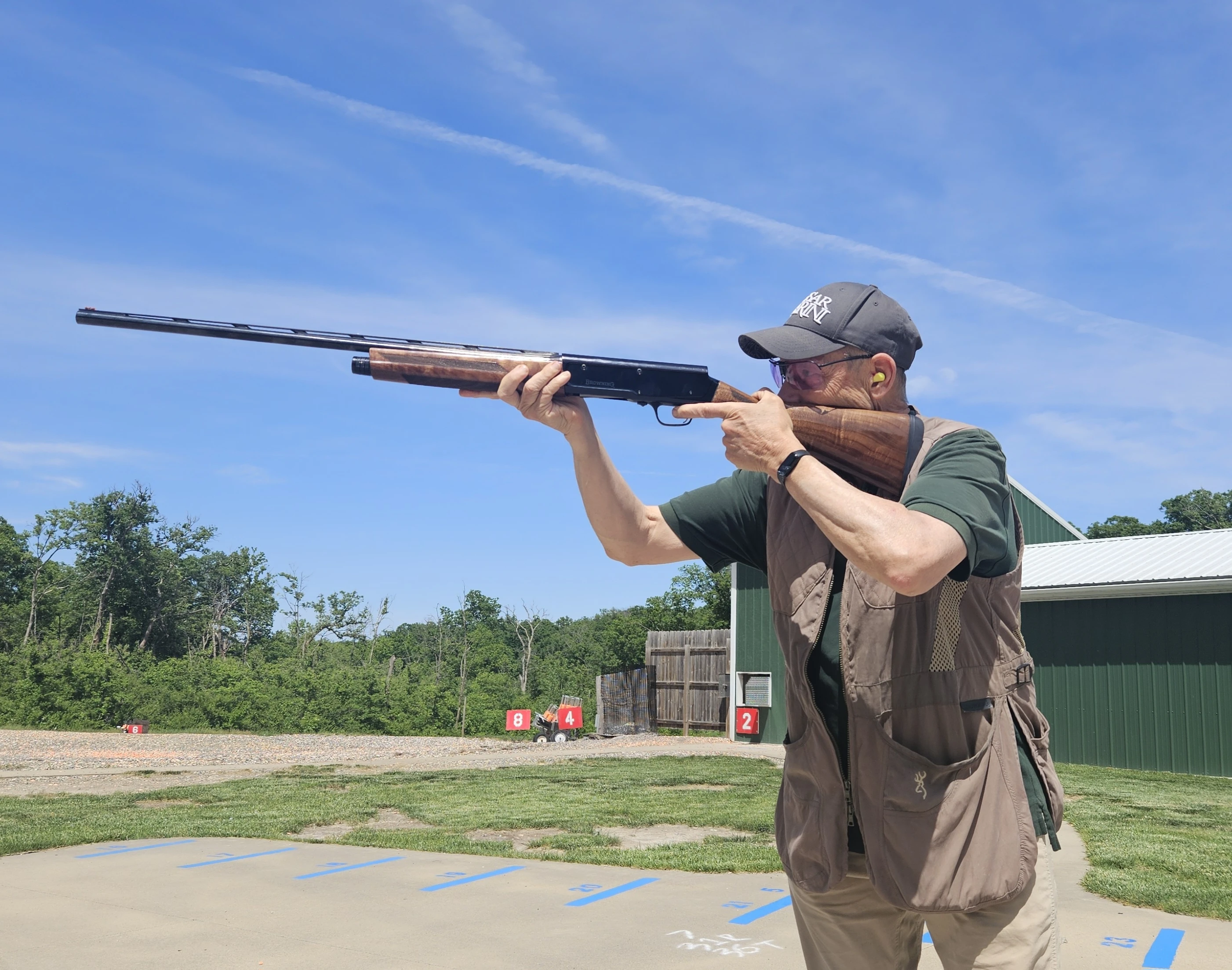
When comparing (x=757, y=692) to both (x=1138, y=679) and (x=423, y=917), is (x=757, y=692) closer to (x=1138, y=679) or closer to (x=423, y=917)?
(x=1138, y=679)

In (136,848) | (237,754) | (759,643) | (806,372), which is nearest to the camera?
(806,372)

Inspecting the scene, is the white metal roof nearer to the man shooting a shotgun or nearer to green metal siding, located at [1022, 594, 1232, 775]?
green metal siding, located at [1022, 594, 1232, 775]

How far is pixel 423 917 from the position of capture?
203 inches

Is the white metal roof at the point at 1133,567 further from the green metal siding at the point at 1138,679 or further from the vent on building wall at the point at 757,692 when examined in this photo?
the vent on building wall at the point at 757,692

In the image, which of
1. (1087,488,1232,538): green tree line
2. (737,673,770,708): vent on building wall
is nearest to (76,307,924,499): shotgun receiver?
(737,673,770,708): vent on building wall

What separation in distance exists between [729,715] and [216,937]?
17.5 metres

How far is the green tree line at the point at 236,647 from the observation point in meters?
27.4

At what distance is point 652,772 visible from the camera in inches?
543

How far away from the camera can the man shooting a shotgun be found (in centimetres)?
214

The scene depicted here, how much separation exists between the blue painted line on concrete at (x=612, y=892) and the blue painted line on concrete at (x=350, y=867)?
1648 mm

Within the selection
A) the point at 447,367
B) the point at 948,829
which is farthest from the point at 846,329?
the point at 447,367

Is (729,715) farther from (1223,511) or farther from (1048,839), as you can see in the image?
(1223,511)

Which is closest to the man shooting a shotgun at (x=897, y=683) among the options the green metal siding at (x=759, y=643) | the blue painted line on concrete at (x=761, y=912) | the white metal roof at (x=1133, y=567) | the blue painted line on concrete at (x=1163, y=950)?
the blue painted line on concrete at (x=1163, y=950)

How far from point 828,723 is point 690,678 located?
21090 mm
